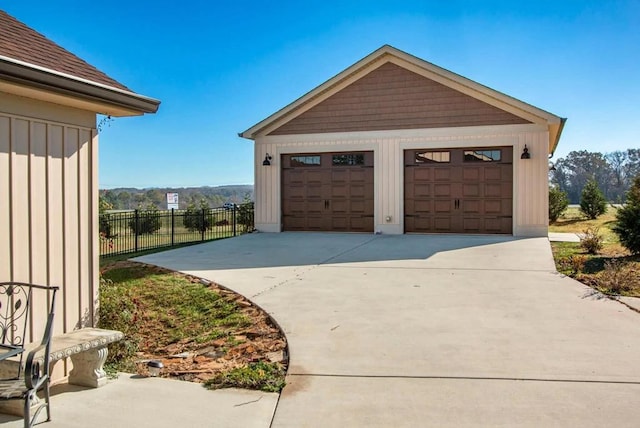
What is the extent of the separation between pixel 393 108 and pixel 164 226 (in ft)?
34.1

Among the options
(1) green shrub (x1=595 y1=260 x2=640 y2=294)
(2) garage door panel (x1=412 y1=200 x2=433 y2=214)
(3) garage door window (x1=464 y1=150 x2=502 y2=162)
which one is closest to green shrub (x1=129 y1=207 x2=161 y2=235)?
(2) garage door panel (x1=412 y1=200 x2=433 y2=214)

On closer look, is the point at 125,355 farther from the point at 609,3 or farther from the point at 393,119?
the point at 609,3

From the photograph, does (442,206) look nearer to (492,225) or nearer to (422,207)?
(422,207)

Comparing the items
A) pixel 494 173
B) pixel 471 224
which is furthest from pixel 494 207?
pixel 494 173

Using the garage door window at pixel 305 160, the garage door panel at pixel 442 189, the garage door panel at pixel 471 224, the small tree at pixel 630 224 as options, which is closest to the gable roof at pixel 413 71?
the garage door window at pixel 305 160

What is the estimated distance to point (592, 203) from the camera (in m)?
22.2

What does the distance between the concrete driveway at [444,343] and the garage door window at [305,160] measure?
7078 mm

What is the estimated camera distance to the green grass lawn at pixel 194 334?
154 inches

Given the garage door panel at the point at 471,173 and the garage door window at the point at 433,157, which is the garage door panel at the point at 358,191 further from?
the garage door panel at the point at 471,173

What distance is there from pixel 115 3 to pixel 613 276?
1340 cm

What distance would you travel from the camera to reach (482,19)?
13.2 m

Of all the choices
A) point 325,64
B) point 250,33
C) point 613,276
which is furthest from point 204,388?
point 325,64

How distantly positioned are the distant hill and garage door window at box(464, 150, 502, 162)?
1699 cm

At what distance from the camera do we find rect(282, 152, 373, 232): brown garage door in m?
15.5
